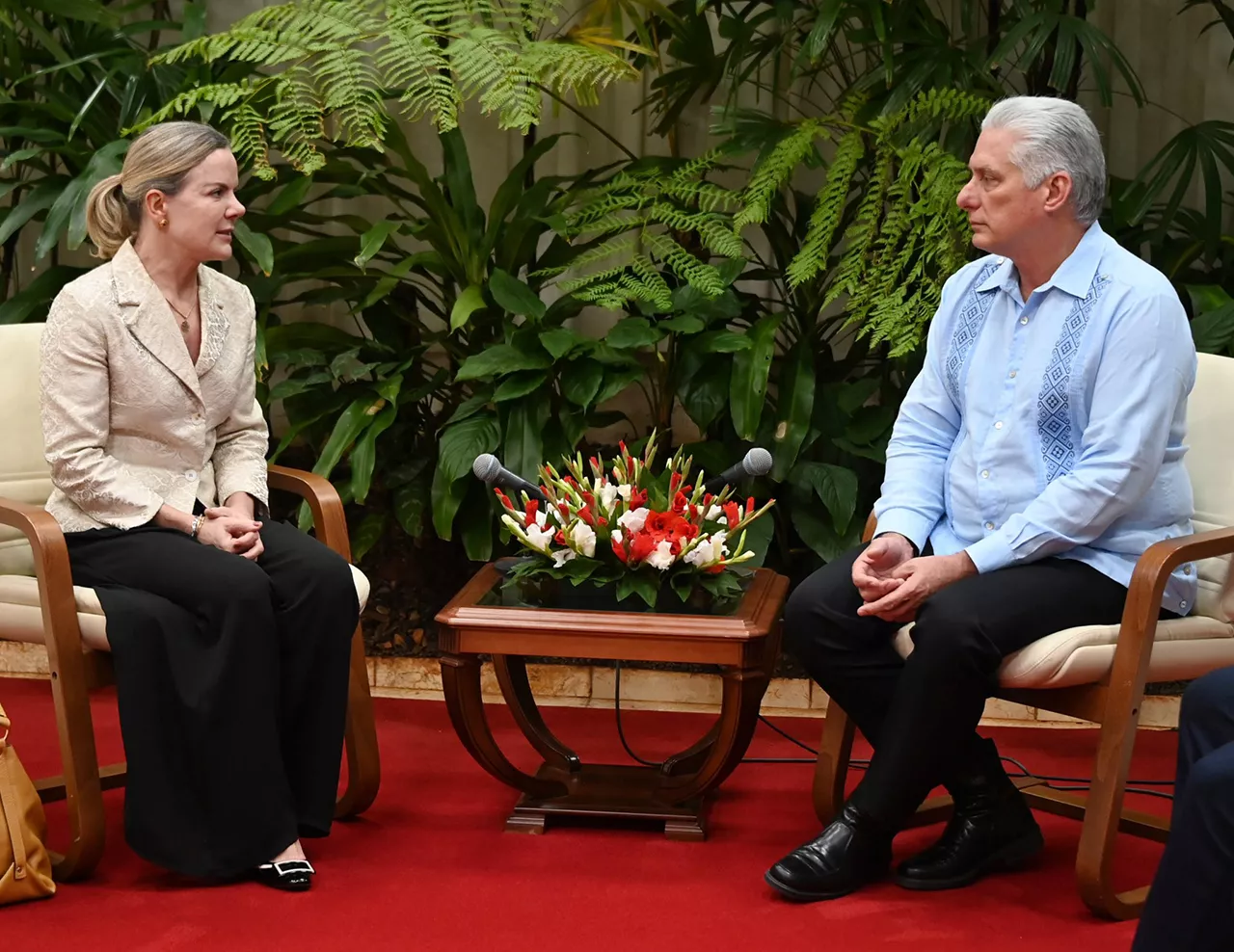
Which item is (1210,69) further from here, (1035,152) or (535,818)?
(535,818)

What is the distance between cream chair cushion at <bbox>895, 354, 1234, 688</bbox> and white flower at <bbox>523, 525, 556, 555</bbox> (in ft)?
→ 2.06

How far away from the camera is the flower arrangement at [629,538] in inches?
106

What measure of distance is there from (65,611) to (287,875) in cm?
56

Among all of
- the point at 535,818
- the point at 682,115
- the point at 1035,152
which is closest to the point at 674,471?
the point at 535,818

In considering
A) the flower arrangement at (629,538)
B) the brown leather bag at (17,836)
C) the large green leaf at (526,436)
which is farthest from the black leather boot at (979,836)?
the brown leather bag at (17,836)

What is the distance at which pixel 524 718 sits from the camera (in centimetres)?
304

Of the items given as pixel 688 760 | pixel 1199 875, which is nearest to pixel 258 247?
pixel 688 760

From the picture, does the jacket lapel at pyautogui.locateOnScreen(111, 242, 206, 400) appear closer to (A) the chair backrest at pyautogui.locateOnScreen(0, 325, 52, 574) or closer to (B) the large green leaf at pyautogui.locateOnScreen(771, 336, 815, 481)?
(A) the chair backrest at pyautogui.locateOnScreen(0, 325, 52, 574)

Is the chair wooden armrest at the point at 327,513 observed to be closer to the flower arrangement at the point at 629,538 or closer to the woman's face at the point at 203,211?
the flower arrangement at the point at 629,538

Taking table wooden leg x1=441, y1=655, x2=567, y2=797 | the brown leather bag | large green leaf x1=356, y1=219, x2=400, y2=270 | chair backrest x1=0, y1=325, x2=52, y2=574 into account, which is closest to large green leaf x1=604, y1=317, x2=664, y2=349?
large green leaf x1=356, y1=219, x2=400, y2=270

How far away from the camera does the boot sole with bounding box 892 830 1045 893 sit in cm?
256

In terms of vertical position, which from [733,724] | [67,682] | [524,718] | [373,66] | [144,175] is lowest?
[524,718]

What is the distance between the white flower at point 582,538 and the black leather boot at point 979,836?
744 millimetres

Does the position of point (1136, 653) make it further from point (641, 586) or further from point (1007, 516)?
point (641, 586)
